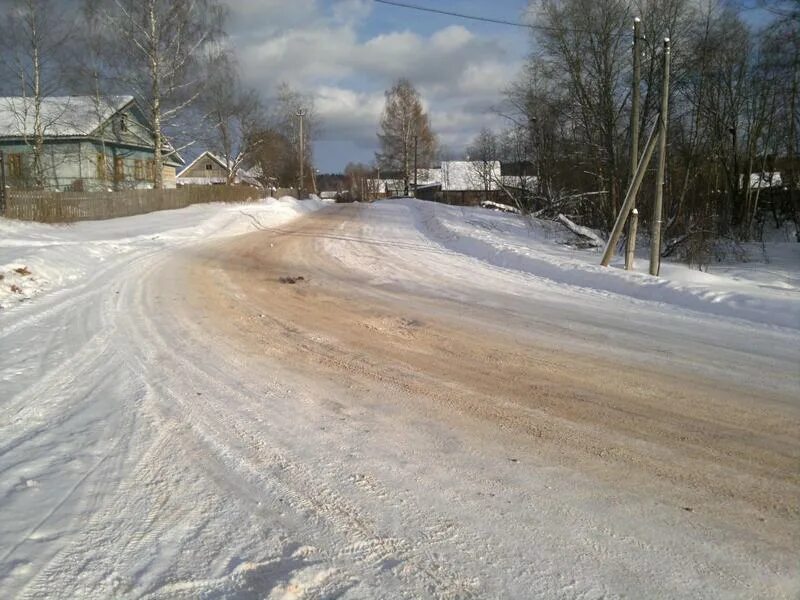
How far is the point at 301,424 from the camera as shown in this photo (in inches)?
173

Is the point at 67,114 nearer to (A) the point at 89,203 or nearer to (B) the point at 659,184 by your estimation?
(A) the point at 89,203

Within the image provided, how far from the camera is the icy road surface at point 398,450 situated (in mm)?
2707

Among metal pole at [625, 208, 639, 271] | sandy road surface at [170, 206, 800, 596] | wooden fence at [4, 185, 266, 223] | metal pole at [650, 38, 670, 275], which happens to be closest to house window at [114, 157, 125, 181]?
wooden fence at [4, 185, 266, 223]

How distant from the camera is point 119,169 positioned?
144 ft

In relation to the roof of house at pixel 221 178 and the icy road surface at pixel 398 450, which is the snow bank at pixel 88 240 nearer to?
the icy road surface at pixel 398 450

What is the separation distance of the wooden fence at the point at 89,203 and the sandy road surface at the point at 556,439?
16386 mm

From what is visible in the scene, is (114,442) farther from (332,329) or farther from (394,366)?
(332,329)

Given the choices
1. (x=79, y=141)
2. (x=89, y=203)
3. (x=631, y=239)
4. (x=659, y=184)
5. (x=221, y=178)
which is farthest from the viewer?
(x=221, y=178)

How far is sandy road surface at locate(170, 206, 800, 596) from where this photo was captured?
111 inches

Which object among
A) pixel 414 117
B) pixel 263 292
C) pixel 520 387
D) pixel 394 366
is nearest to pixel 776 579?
pixel 520 387

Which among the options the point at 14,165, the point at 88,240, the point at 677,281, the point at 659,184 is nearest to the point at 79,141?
the point at 14,165

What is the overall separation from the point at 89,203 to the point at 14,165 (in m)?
12.8

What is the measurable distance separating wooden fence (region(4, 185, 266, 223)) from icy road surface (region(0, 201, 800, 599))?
47.3 ft

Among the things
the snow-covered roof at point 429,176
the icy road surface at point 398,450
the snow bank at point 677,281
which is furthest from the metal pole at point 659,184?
the snow-covered roof at point 429,176
